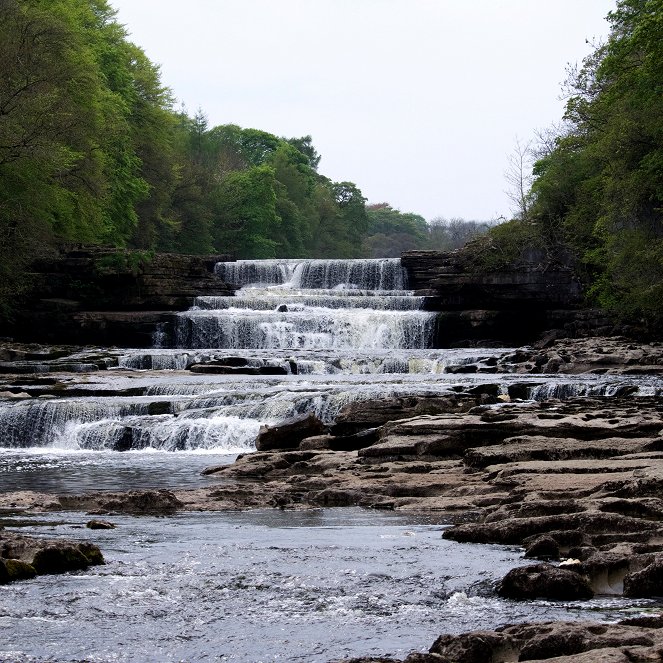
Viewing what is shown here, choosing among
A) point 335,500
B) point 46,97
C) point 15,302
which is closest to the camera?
point 335,500

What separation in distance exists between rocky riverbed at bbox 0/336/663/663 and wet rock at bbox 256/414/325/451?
0.08 ft

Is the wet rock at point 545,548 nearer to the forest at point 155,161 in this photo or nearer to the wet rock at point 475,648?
the wet rock at point 475,648

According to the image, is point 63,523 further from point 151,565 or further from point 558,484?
point 558,484

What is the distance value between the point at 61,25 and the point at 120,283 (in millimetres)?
10251

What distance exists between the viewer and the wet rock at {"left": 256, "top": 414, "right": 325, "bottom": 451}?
19.9 m

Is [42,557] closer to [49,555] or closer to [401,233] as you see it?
[49,555]

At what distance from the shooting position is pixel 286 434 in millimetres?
19891

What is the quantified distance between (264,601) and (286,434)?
11.8 metres

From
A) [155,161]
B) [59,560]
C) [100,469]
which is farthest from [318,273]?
[59,560]

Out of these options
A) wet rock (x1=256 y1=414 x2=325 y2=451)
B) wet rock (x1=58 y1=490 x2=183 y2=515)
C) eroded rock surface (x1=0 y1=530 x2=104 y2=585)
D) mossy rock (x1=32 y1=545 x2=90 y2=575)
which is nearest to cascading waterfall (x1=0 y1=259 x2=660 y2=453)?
wet rock (x1=256 y1=414 x2=325 y2=451)

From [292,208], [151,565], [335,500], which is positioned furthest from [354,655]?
[292,208]

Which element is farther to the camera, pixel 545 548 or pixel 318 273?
pixel 318 273

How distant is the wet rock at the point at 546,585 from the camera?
25.7ft

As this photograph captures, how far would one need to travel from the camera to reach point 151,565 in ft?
30.6
